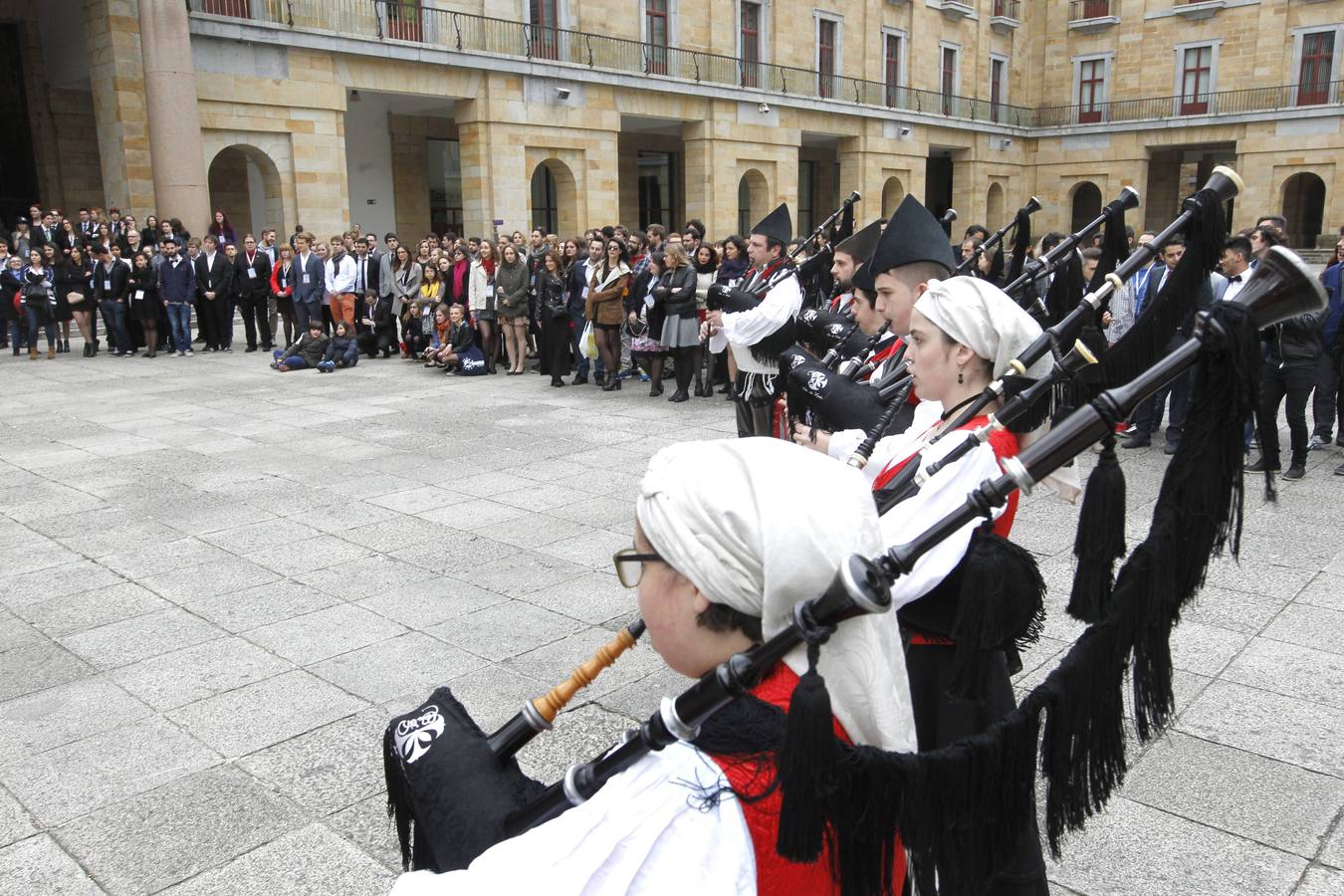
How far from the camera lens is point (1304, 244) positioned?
4250 cm

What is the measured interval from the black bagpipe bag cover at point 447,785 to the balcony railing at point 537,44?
2232 centimetres

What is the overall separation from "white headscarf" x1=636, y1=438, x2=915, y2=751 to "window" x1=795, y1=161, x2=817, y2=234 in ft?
132

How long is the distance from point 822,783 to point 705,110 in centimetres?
3110

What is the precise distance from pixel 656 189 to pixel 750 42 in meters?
5.71

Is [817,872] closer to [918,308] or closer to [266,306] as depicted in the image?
[918,308]

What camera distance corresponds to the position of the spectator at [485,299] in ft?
45.9

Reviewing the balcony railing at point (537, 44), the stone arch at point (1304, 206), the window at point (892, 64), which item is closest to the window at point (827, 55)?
the balcony railing at point (537, 44)

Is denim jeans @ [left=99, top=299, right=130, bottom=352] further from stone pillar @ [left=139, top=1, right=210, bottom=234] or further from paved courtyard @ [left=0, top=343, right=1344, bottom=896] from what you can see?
paved courtyard @ [left=0, top=343, right=1344, bottom=896]

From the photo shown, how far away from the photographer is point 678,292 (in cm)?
1165

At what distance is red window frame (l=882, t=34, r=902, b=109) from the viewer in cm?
3747

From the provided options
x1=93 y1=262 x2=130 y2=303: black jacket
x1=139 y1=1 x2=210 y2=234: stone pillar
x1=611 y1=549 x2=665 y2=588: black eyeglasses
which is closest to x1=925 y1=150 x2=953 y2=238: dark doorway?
x1=139 y1=1 x2=210 y2=234: stone pillar

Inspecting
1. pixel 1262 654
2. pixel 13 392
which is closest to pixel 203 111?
pixel 13 392

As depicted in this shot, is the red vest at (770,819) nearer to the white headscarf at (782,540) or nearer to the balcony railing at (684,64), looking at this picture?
Result: the white headscarf at (782,540)

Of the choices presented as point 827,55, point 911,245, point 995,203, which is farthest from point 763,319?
point 995,203
